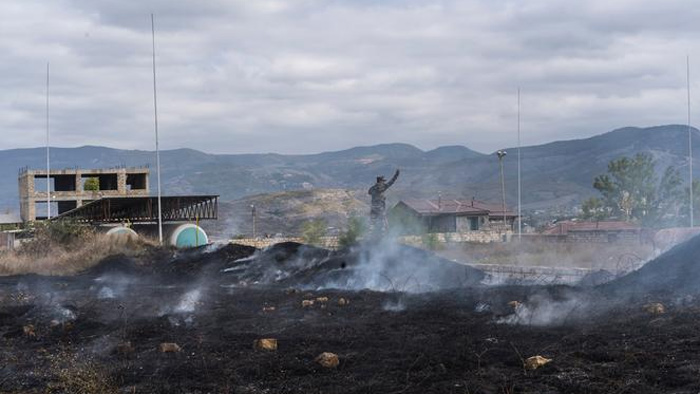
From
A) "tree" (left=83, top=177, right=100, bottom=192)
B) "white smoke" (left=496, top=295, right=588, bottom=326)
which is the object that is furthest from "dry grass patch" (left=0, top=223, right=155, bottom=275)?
"tree" (left=83, top=177, right=100, bottom=192)

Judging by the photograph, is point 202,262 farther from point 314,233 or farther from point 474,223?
point 474,223

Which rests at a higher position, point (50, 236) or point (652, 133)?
point (652, 133)

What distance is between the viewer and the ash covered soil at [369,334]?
9031 millimetres

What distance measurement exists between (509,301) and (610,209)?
4587cm

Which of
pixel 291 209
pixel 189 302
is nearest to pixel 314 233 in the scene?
pixel 189 302

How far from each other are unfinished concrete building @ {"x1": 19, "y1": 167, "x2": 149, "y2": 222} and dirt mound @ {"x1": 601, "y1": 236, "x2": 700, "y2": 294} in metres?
64.7

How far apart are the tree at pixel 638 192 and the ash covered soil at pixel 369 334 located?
3777 cm

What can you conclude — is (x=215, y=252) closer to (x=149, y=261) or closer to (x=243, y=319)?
(x=149, y=261)

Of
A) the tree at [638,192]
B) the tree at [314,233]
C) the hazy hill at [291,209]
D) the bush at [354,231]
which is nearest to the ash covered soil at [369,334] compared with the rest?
the bush at [354,231]

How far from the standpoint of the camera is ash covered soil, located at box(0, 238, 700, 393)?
9031 mm

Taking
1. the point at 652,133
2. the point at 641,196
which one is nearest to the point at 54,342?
the point at 641,196

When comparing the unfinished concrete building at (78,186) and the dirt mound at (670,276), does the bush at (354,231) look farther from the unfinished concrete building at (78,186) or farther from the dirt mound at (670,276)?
the unfinished concrete building at (78,186)

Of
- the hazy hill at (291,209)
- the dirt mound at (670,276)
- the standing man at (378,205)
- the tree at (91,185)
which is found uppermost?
the tree at (91,185)

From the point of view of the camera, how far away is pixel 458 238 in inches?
1911
